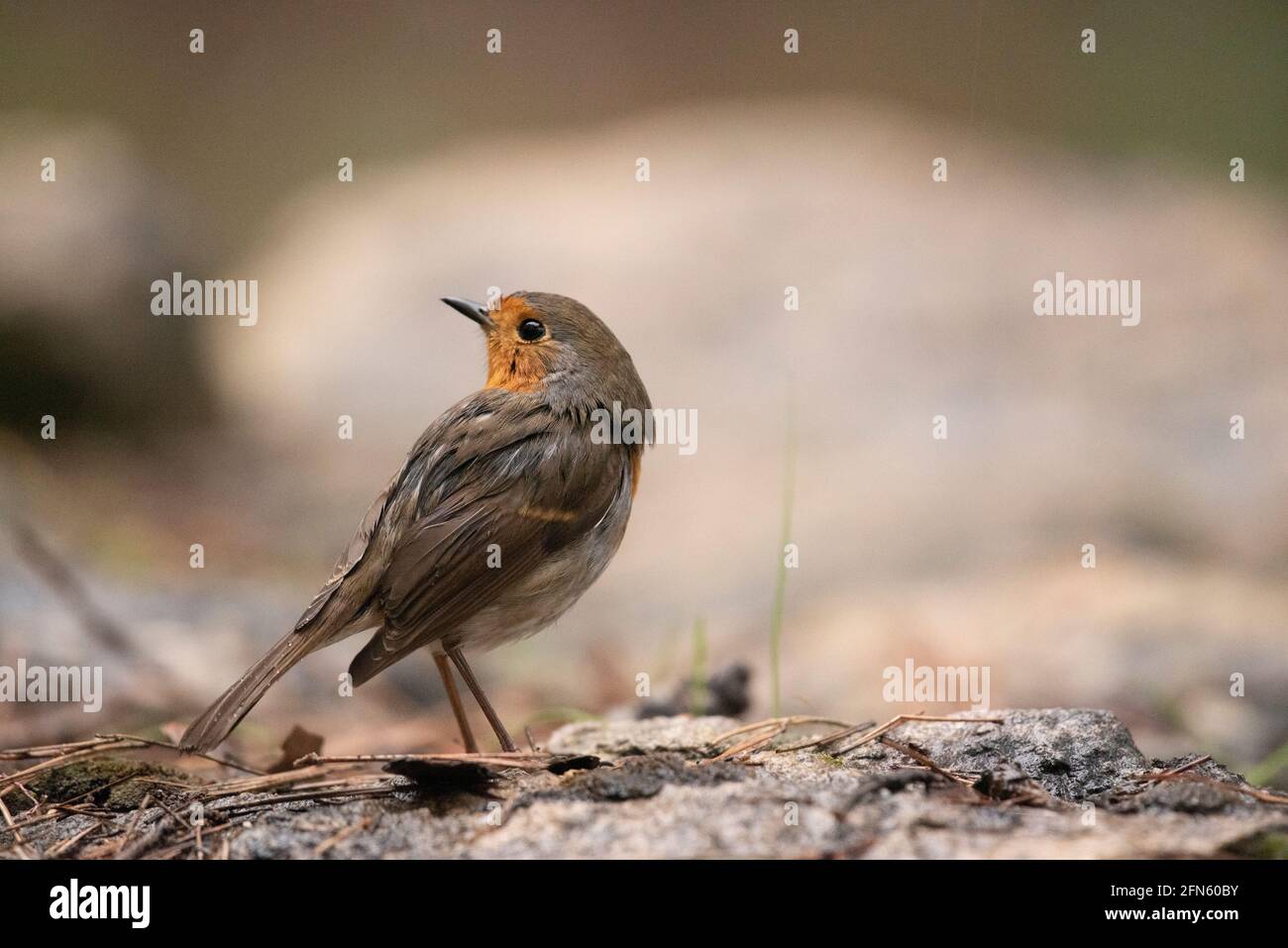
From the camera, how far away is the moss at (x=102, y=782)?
10.2 ft

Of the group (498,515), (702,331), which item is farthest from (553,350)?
(702,331)

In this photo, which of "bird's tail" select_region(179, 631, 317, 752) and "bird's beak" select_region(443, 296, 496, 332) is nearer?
"bird's tail" select_region(179, 631, 317, 752)

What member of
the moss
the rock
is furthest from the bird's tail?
the moss

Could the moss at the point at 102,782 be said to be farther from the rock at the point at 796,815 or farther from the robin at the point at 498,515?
the robin at the point at 498,515

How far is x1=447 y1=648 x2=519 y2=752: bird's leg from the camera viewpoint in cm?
350

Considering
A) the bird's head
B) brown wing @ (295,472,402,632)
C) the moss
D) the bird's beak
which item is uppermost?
the bird's beak

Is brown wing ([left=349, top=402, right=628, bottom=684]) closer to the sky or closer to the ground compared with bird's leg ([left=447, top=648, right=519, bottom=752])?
closer to the sky

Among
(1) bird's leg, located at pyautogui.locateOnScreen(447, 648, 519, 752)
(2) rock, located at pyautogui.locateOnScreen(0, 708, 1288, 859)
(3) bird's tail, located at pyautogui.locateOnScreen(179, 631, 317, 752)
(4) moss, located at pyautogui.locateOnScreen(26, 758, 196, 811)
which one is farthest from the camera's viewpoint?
(1) bird's leg, located at pyautogui.locateOnScreen(447, 648, 519, 752)

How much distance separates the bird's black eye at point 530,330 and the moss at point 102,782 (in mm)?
1695

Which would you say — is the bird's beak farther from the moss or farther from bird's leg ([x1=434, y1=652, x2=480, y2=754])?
the moss

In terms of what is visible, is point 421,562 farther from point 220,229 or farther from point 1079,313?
point 1079,313

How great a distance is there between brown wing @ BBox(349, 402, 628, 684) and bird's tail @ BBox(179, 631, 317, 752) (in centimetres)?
18

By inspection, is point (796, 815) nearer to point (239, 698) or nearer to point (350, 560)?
point (239, 698)
